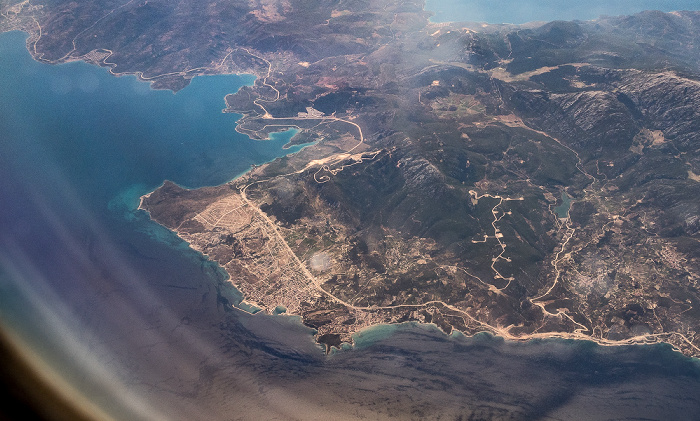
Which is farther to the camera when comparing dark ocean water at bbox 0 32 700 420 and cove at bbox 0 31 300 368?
cove at bbox 0 31 300 368

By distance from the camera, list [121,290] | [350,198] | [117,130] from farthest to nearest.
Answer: [117,130], [350,198], [121,290]

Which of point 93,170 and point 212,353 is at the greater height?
point 93,170

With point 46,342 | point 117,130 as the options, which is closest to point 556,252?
point 46,342

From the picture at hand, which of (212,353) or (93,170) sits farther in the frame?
(93,170)

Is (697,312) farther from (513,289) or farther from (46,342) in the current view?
(46,342)

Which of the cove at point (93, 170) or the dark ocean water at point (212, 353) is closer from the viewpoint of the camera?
the dark ocean water at point (212, 353)

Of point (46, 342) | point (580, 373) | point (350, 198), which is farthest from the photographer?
point (350, 198)

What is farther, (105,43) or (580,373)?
(105,43)

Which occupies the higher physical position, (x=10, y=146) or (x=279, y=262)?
(x=10, y=146)
